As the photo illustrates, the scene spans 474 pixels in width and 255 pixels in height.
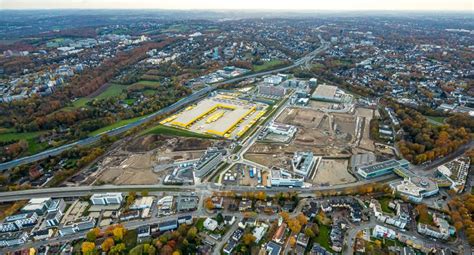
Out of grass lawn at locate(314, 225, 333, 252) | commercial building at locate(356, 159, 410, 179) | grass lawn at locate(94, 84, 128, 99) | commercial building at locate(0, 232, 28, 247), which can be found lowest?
commercial building at locate(0, 232, 28, 247)

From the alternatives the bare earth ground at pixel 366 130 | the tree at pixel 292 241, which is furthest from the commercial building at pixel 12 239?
the bare earth ground at pixel 366 130

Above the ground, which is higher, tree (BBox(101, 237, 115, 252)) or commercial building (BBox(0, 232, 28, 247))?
tree (BBox(101, 237, 115, 252))

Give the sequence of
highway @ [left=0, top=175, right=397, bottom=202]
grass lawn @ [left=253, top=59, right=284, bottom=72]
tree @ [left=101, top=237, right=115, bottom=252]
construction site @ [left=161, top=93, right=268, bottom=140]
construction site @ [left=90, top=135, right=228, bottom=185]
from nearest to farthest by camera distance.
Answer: tree @ [left=101, top=237, right=115, bottom=252], highway @ [left=0, top=175, right=397, bottom=202], construction site @ [left=90, top=135, right=228, bottom=185], construction site @ [left=161, top=93, right=268, bottom=140], grass lawn @ [left=253, top=59, right=284, bottom=72]

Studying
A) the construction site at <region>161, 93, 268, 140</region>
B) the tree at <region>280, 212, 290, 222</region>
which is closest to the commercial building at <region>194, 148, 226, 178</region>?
the construction site at <region>161, 93, 268, 140</region>

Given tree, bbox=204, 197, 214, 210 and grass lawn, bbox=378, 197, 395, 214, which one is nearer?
grass lawn, bbox=378, 197, 395, 214

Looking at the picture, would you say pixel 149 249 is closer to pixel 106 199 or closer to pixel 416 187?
pixel 106 199

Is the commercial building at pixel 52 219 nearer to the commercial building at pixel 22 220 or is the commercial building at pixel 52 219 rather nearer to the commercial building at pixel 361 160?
the commercial building at pixel 22 220

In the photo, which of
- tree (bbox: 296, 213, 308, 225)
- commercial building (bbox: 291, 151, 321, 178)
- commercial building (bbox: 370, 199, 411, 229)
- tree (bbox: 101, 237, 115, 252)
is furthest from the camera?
commercial building (bbox: 291, 151, 321, 178)

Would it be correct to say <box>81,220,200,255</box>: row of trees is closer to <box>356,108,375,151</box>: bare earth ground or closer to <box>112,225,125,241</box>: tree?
<box>112,225,125,241</box>: tree
